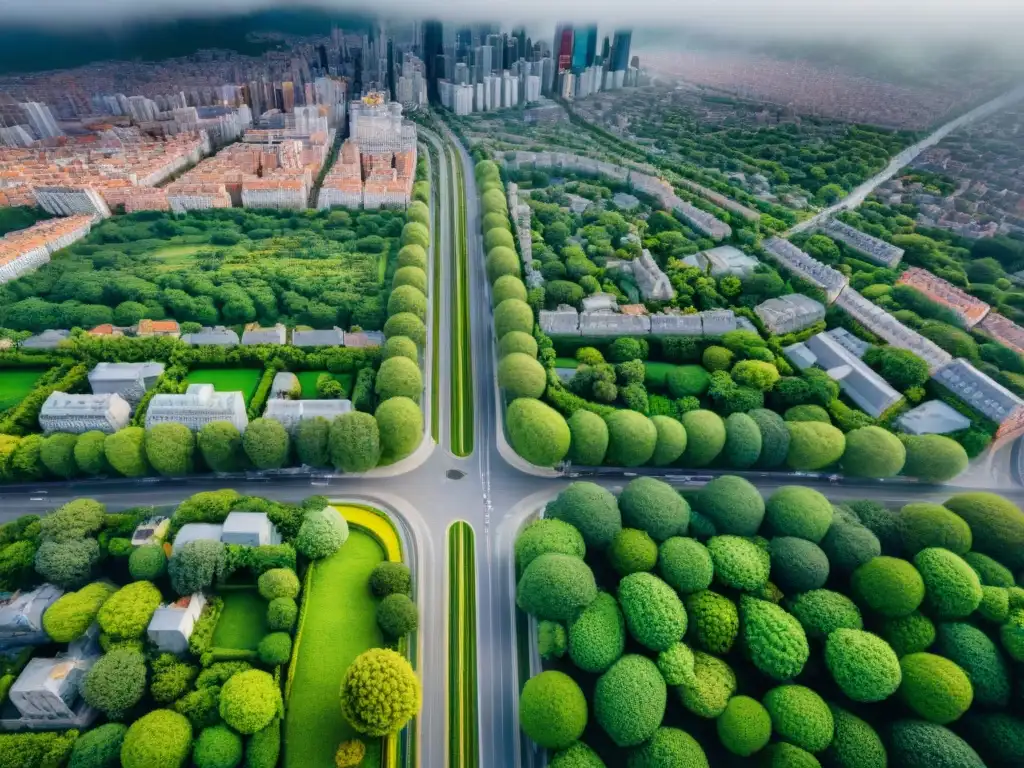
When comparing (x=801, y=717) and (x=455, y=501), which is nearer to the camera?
(x=801, y=717)

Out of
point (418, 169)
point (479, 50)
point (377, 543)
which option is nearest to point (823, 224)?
point (418, 169)

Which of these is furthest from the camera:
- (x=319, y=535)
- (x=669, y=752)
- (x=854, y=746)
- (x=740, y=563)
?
(x=319, y=535)

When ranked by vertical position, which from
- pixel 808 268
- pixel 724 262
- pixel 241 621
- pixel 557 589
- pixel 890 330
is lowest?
pixel 241 621

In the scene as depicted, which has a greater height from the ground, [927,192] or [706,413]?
[927,192]

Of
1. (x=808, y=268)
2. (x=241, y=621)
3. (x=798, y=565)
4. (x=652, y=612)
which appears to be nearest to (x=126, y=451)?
(x=241, y=621)

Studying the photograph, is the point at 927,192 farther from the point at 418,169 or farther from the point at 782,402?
the point at 418,169

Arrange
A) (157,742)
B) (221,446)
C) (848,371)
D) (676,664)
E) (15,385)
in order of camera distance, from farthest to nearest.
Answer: (848,371)
(15,385)
(221,446)
(676,664)
(157,742)

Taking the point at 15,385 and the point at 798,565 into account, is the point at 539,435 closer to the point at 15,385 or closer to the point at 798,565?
the point at 798,565

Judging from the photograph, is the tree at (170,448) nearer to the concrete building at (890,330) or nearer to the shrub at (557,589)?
the shrub at (557,589)
